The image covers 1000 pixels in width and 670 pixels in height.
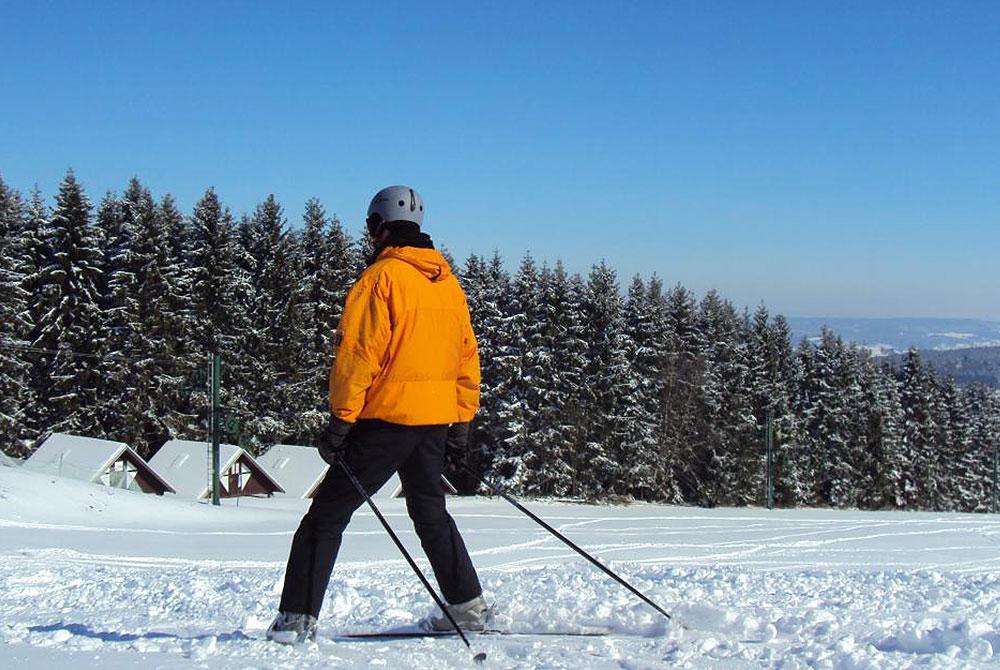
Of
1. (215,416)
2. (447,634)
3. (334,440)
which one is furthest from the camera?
(215,416)

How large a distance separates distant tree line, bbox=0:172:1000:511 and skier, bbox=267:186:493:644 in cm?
2802

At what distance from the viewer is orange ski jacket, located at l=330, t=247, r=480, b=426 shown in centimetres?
396

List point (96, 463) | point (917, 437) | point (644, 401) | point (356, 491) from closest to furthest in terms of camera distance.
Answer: point (356, 491), point (96, 463), point (644, 401), point (917, 437)

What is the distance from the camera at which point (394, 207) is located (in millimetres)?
4352

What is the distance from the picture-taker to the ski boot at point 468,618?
178 inches

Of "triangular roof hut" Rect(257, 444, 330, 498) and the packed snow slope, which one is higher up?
the packed snow slope

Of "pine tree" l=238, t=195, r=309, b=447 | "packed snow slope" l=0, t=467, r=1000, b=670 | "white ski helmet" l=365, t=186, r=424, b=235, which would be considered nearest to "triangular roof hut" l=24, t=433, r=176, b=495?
"pine tree" l=238, t=195, r=309, b=447

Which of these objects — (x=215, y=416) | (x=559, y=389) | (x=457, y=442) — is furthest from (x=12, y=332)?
(x=457, y=442)

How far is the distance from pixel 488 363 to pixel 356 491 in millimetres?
39798

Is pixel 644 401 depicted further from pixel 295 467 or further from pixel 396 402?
pixel 396 402

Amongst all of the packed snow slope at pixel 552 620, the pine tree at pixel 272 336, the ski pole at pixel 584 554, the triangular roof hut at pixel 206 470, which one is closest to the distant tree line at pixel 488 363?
the pine tree at pixel 272 336

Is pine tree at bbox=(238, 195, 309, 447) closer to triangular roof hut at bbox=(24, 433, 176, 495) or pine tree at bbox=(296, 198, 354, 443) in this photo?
pine tree at bbox=(296, 198, 354, 443)

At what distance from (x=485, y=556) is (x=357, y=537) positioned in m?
3.47

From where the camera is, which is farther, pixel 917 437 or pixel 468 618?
pixel 917 437
